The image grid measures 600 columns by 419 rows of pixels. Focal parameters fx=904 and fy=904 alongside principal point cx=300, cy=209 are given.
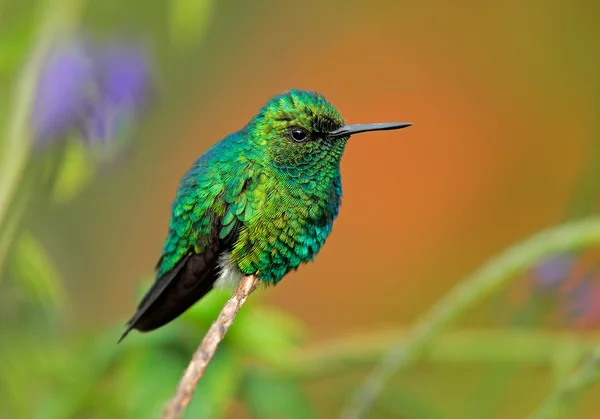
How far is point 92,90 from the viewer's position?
1280mm

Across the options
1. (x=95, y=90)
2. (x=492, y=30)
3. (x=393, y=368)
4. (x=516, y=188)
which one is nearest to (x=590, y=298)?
(x=393, y=368)

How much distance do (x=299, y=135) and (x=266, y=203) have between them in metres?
0.06

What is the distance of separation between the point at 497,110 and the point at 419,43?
1.05ft

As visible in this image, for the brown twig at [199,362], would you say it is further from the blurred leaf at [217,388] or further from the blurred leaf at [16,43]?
the blurred leaf at [16,43]

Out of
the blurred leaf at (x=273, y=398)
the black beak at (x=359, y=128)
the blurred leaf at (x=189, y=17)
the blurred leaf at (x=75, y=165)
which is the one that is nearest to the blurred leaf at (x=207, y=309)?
the blurred leaf at (x=273, y=398)

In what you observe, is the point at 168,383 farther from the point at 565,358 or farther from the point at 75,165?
the point at 565,358

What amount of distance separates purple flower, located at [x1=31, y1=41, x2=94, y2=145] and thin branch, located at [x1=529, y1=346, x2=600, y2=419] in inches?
24.8

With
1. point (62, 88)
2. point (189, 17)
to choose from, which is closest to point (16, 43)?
point (62, 88)

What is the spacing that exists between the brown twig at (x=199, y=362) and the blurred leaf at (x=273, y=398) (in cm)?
71

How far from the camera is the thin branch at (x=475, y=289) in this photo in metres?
1.03

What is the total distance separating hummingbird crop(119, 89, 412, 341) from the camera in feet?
2.47

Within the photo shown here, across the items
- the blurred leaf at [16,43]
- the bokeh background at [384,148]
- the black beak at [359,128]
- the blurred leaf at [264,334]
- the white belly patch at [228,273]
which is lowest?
the white belly patch at [228,273]

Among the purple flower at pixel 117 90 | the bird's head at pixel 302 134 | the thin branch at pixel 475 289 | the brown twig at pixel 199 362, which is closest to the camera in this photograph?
the brown twig at pixel 199 362

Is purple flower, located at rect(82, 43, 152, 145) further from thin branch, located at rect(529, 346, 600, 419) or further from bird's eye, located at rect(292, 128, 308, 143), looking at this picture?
thin branch, located at rect(529, 346, 600, 419)
